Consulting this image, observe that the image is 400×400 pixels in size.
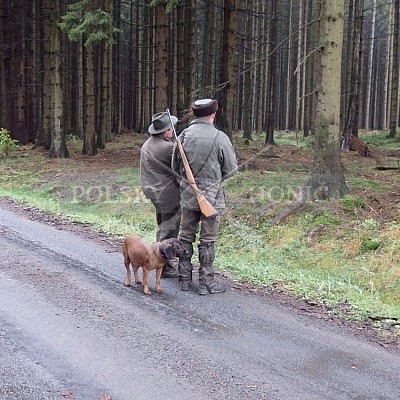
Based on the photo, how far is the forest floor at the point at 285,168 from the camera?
5.66 metres

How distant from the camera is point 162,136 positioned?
6.55m

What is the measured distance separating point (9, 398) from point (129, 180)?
10.8 m

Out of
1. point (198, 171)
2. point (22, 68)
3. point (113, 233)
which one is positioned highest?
point (22, 68)

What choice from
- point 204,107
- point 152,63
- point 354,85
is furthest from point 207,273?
point 152,63

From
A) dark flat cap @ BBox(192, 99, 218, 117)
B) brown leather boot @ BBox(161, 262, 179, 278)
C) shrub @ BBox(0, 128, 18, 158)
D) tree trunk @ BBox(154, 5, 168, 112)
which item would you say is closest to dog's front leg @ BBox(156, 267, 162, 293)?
brown leather boot @ BBox(161, 262, 179, 278)

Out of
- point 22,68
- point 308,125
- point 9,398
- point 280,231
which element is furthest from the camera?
point 308,125

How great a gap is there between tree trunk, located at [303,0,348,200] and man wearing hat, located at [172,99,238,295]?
3963 millimetres

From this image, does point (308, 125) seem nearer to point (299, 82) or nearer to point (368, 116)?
point (299, 82)

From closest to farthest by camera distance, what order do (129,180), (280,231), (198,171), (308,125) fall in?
(198,171), (280,231), (129,180), (308,125)

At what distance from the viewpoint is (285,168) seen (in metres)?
14.7

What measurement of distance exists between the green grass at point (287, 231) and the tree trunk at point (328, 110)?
15.9 inches

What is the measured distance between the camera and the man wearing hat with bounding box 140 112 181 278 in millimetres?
6461

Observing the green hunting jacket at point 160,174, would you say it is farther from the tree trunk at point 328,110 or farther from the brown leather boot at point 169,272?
the tree trunk at point 328,110

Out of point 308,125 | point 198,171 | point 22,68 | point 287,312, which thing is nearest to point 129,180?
point 198,171
